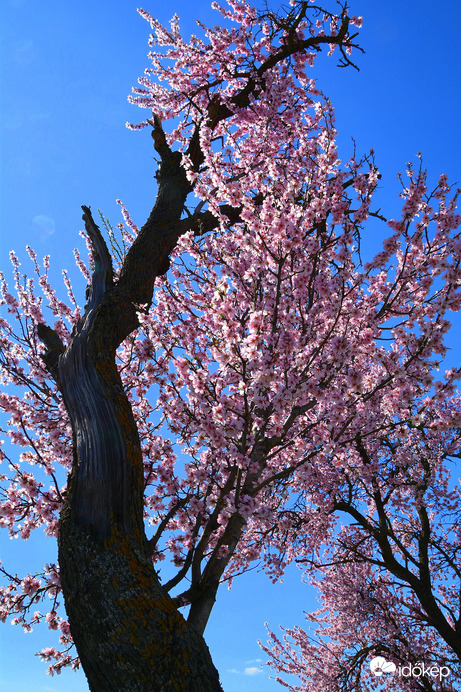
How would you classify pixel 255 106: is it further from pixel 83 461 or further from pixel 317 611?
pixel 317 611

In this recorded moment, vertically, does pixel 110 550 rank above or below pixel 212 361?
below

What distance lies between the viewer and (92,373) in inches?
169

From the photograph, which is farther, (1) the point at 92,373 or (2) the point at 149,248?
(2) the point at 149,248

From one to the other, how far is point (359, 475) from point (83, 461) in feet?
22.1

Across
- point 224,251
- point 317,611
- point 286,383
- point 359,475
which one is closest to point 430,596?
point 359,475

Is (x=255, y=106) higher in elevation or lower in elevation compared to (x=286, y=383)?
higher

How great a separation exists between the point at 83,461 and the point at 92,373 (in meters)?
0.94

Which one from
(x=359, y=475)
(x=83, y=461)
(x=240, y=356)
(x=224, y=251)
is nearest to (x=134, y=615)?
(x=83, y=461)

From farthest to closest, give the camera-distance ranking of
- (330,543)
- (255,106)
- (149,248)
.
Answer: (330,543) < (255,106) < (149,248)

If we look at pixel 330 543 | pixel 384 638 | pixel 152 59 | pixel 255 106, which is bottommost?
pixel 384 638

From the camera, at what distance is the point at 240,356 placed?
380 centimetres

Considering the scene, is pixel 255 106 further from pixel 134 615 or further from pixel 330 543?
pixel 330 543

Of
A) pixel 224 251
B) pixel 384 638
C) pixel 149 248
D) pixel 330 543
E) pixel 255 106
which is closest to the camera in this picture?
pixel 224 251

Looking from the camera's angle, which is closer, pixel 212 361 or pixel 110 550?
pixel 110 550
